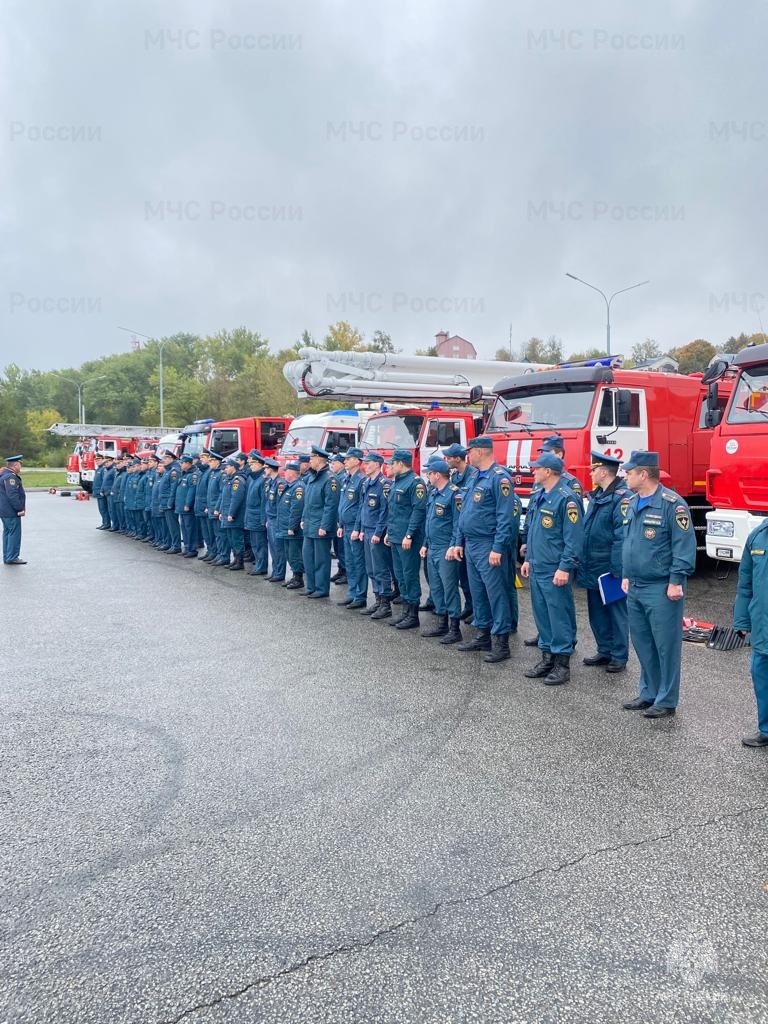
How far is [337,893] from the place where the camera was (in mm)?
2691

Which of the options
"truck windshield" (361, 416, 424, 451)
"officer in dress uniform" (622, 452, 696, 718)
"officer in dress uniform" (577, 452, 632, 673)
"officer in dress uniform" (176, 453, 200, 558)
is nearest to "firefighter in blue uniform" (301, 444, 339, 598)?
"truck windshield" (361, 416, 424, 451)

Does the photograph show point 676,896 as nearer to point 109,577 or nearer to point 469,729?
point 469,729

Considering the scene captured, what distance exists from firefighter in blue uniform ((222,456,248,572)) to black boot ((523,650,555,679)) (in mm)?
6126

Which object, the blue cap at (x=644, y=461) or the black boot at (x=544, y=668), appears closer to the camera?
the blue cap at (x=644, y=461)

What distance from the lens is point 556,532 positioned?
5.41 m

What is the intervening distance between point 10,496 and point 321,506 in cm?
620

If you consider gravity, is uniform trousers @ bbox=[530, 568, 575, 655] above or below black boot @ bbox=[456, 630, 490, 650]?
above

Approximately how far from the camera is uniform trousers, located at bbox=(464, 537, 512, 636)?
598 cm

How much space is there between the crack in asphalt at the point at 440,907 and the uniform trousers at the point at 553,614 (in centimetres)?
206

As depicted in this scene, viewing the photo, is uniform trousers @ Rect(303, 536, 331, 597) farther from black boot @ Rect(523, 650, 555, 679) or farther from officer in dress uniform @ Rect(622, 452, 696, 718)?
officer in dress uniform @ Rect(622, 452, 696, 718)

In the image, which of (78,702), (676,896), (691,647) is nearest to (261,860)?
(676,896)

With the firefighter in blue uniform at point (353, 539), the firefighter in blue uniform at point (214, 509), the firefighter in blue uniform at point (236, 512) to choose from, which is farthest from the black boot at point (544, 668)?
the firefighter in blue uniform at point (214, 509)

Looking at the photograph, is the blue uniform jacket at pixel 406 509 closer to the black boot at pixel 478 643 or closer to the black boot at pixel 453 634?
the black boot at pixel 453 634

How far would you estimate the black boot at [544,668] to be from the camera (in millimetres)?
5426
